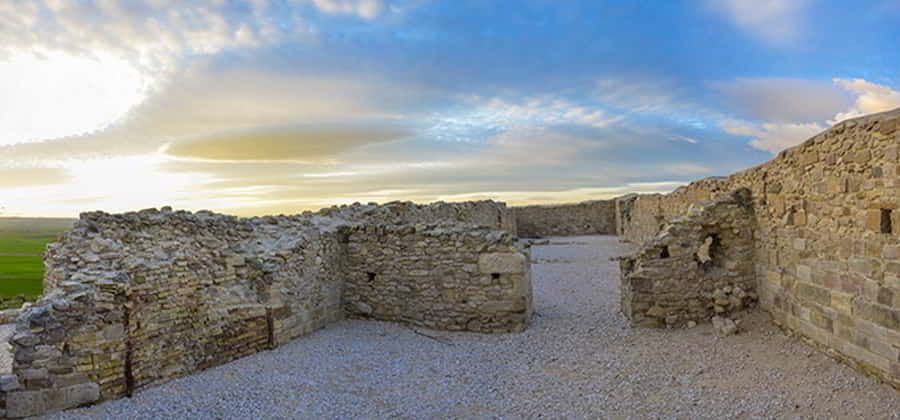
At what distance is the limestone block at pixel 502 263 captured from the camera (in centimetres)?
905

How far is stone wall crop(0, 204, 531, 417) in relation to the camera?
5.87 meters

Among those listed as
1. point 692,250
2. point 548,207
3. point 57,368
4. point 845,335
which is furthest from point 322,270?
point 548,207

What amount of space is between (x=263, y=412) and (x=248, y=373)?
122 centimetres

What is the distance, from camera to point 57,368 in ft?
18.9

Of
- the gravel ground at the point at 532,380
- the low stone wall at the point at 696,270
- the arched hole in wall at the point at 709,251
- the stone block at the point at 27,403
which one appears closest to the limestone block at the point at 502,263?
the gravel ground at the point at 532,380

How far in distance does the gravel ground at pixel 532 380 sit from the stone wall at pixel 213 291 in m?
0.33

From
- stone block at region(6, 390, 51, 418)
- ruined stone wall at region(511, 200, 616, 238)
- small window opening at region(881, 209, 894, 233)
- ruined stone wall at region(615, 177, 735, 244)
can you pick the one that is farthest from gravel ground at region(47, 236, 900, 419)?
ruined stone wall at region(511, 200, 616, 238)

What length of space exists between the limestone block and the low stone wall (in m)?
1.93

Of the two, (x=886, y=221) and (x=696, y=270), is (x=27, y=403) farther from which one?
(x=886, y=221)

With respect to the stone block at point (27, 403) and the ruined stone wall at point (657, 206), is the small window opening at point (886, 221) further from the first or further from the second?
the stone block at point (27, 403)

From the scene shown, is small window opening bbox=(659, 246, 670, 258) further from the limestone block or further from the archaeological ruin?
the limestone block

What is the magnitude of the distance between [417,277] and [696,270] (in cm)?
486

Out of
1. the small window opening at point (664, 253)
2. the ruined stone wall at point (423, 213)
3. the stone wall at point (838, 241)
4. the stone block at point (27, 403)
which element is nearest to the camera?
the stone block at point (27, 403)


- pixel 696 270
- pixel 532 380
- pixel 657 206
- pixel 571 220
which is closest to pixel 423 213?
pixel 657 206
